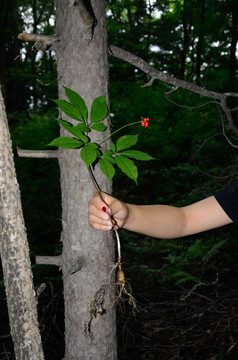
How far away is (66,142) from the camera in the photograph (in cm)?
144

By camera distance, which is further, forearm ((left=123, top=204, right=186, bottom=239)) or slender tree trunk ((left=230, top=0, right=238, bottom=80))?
slender tree trunk ((left=230, top=0, right=238, bottom=80))

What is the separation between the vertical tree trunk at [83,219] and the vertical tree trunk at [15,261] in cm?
29

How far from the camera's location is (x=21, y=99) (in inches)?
655

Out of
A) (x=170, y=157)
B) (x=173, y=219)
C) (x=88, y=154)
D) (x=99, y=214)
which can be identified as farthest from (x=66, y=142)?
(x=170, y=157)

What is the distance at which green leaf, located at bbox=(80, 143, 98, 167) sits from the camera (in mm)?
1392

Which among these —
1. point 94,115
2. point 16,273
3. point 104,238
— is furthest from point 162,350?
point 94,115

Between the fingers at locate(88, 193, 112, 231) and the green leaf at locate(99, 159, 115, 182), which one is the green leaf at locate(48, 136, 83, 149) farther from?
the fingers at locate(88, 193, 112, 231)

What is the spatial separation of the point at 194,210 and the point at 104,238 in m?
0.70

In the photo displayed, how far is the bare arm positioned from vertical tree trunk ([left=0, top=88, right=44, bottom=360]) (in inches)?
14.3

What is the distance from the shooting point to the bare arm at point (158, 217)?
4.88 ft

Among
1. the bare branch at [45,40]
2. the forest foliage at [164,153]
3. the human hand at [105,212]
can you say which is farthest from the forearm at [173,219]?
the forest foliage at [164,153]

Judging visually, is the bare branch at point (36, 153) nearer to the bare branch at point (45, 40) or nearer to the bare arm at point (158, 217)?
the bare arm at point (158, 217)

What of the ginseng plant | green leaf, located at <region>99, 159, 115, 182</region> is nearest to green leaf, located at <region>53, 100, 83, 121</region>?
the ginseng plant

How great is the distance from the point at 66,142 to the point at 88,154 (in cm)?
12
